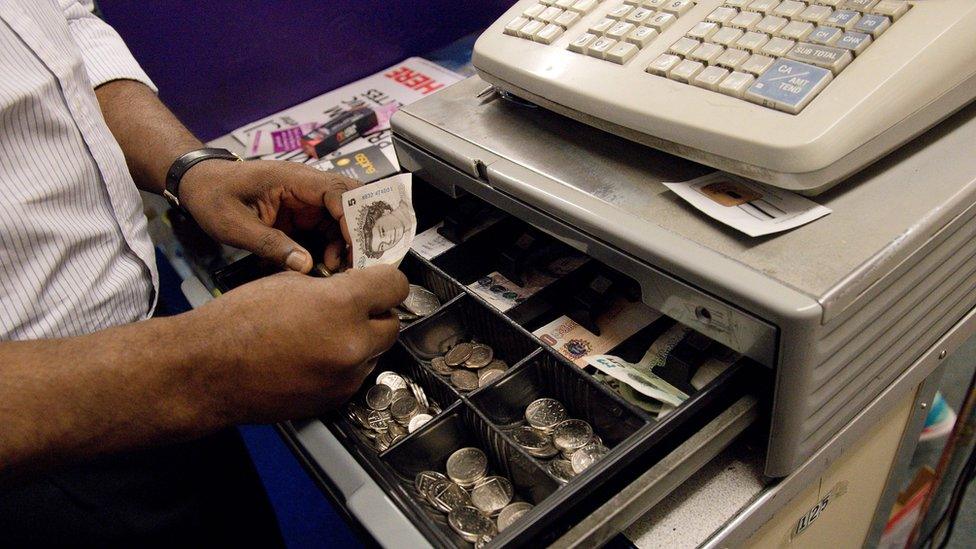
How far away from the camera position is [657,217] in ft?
1.98

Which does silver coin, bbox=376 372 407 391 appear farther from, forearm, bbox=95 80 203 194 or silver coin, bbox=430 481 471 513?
forearm, bbox=95 80 203 194

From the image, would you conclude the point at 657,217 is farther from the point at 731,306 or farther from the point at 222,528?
the point at 222,528

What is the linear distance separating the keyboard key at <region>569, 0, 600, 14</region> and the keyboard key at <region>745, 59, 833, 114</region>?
0.25 m

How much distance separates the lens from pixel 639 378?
0.64 m

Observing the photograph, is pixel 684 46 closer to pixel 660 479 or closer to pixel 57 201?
Result: pixel 660 479

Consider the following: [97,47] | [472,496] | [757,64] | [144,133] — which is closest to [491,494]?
[472,496]

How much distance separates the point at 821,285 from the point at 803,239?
6 cm

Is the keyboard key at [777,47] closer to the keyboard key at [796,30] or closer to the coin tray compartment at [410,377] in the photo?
the keyboard key at [796,30]

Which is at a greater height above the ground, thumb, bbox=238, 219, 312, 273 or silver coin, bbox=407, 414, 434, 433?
thumb, bbox=238, 219, 312, 273

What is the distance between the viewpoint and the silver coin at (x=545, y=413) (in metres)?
0.68

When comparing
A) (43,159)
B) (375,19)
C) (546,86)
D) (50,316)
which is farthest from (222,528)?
(375,19)

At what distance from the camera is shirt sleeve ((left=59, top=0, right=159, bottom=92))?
967 millimetres

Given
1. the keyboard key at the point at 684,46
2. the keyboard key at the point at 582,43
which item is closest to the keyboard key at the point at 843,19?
the keyboard key at the point at 684,46

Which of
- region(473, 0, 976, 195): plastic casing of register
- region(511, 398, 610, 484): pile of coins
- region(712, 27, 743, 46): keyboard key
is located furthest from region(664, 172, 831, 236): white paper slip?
region(511, 398, 610, 484): pile of coins
